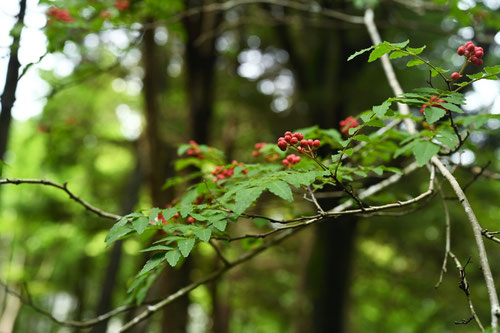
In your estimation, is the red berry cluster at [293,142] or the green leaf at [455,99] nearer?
the green leaf at [455,99]

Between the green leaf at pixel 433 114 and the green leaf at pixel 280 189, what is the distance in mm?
516

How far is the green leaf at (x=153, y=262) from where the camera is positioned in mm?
1246

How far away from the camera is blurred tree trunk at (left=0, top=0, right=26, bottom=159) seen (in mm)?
2275

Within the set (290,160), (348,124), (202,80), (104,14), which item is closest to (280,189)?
(290,160)

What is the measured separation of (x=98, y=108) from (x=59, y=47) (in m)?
9.71

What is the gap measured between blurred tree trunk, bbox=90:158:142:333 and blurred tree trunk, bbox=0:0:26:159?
591cm

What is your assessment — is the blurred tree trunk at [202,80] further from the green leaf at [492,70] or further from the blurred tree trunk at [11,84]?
the green leaf at [492,70]

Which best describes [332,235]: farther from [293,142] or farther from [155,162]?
[293,142]

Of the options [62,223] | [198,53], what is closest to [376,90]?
[198,53]

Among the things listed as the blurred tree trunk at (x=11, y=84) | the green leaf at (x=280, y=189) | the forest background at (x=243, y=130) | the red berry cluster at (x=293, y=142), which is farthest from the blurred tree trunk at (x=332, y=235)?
the green leaf at (x=280, y=189)

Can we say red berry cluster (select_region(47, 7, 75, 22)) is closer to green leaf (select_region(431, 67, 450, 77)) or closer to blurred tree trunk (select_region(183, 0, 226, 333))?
blurred tree trunk (select_region(183, 0, 226, 333))

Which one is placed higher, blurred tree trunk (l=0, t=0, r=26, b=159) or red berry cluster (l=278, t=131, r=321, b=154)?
blurred tree trunk (l=0, t=0, r=26, b=159)

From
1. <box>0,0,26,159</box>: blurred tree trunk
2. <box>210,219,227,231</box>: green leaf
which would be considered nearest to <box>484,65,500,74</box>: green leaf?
<box>210,219,227,231</box>: green leaf

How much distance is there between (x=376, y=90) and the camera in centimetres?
584
